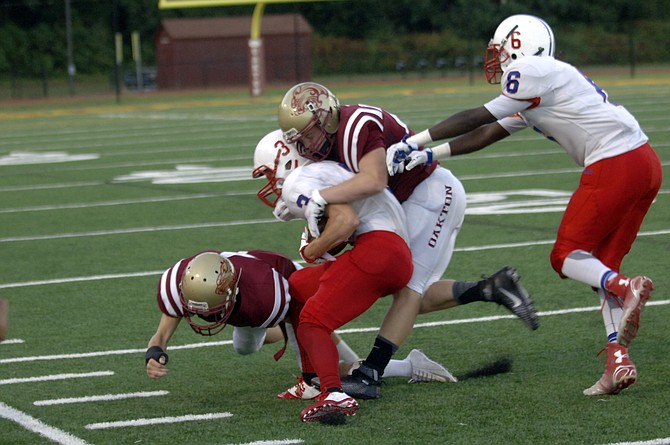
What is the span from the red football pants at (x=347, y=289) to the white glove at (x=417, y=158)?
11.2 inches

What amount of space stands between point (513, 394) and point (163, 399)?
139 cm

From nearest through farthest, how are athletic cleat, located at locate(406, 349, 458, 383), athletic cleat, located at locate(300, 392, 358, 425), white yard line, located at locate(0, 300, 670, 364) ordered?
athletic cleat, located at locate(300, 392, 358, 425) < athletic cleat, located at locate(406, 349, 458, 383) < white yard line, located at locate(0, 300, 670, 364)

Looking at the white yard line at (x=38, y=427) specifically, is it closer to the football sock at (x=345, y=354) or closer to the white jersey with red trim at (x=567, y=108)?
the football sock at (x=345, y=354)

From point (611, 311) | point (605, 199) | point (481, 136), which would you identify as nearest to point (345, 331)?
point (481, 136)

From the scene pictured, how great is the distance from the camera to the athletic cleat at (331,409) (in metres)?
4.32

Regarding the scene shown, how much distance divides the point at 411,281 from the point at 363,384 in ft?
1.60

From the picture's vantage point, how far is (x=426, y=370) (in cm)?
490

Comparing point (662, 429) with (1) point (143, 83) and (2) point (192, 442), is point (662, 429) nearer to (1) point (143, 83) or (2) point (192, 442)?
(2) point (192, 442)

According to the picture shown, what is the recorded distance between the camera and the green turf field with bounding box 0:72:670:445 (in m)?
4.29

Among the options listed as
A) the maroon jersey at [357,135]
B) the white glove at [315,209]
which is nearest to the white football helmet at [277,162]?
the maroon jersey at [357,135]

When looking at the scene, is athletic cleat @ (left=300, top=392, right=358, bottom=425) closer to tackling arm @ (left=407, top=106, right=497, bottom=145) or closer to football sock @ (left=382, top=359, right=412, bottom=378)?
football sock @ (left=382, top=359, right=412, bottom=378)

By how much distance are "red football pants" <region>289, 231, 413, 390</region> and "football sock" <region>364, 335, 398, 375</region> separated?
0.20 m

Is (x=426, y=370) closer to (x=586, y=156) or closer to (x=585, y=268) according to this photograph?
(x=585, y=268)

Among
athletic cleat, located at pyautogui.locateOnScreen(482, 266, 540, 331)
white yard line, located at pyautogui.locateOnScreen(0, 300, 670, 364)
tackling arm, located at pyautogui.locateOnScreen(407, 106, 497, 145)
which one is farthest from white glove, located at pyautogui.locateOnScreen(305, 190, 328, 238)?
white yard line, located at pyautogui.locateOnScreen(0, 300, 670, 364)
